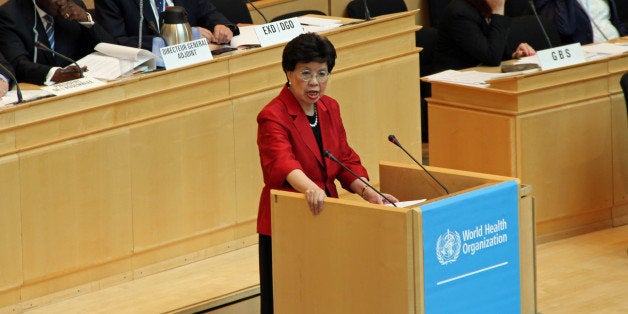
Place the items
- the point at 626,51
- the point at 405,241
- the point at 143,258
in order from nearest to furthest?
the point at 405,241
the point at 143,258
the point at 626,51

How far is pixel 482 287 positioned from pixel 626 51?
2.59 m

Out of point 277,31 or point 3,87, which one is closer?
point 3,87

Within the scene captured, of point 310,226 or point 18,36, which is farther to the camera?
point 18,36

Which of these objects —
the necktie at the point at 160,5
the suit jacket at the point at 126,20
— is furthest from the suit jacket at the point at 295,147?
the necktie at the point at 160,5

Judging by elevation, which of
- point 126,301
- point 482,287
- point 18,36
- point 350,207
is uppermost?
point 18,36

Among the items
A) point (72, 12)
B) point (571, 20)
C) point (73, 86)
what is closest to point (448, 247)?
point (73, 86)

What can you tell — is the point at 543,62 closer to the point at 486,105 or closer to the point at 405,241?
the point at 486,105

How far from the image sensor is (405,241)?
136 inches

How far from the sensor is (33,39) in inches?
204

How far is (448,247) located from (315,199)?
0.41 metres

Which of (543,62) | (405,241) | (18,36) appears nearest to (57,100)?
(18,36)

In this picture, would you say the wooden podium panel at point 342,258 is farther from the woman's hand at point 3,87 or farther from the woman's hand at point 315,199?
the woman's hand at point 3,87

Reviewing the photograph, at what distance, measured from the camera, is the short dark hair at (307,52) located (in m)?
3.75

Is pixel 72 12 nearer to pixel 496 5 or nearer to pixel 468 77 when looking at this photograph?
pixel 468 77
